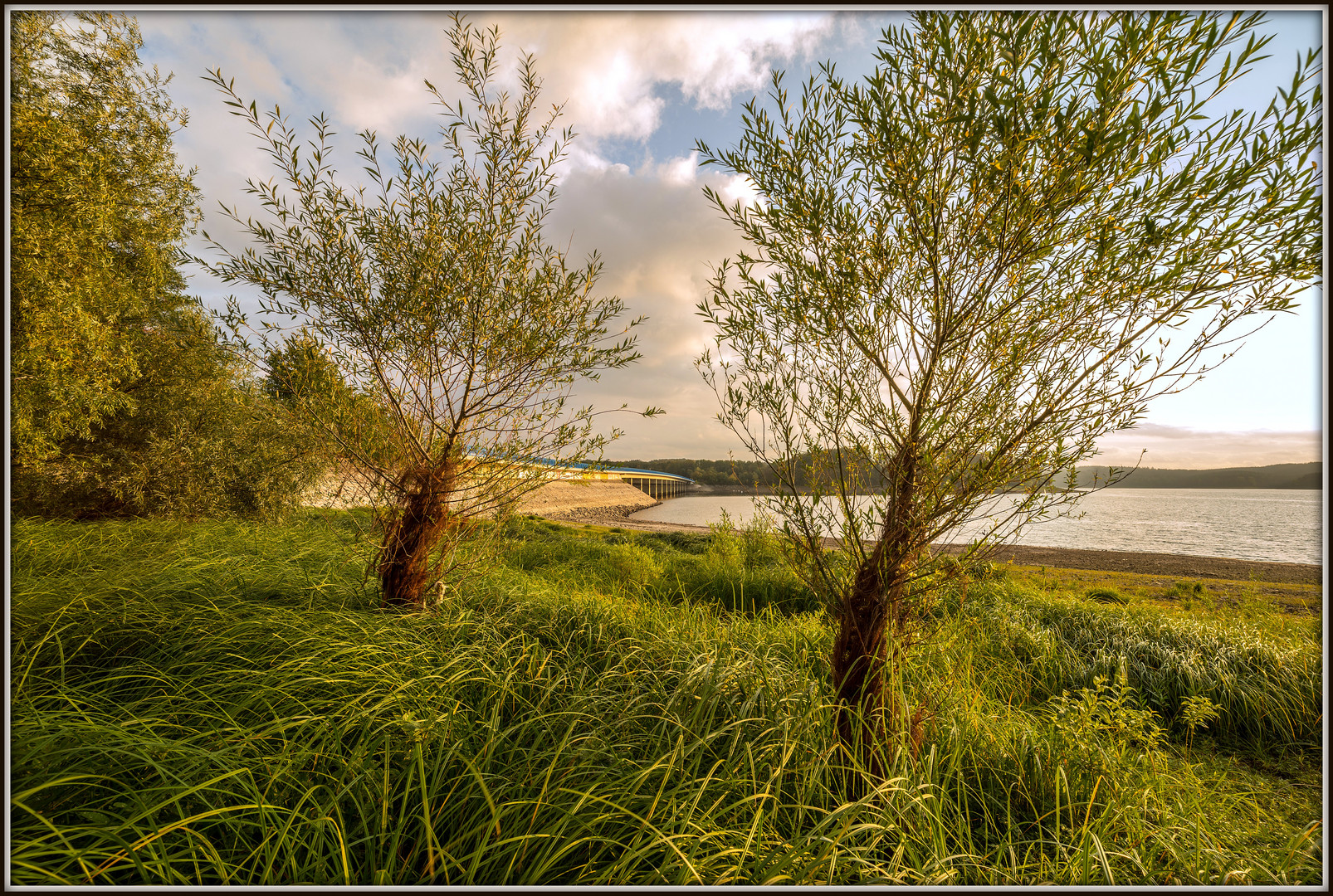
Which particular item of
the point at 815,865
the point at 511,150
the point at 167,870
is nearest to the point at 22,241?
the point at 511,150

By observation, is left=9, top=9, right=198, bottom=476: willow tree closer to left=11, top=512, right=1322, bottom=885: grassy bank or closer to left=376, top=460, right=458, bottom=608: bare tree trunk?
left=11, top=512, right=1322, bottom=885: grassy bank

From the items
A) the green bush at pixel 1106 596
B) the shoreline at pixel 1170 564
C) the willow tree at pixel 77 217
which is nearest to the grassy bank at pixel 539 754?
the willow tree at pixel 77 217

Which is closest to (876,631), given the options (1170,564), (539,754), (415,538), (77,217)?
(539,754)

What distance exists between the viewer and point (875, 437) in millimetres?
2902

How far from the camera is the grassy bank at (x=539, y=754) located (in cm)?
178

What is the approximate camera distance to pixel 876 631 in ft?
9.05

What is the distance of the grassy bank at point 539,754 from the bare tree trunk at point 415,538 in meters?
0.27

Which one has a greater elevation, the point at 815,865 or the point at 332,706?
the point at 332,706

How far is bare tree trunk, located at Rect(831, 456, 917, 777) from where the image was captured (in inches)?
105

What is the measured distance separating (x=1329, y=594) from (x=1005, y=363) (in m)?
1.76

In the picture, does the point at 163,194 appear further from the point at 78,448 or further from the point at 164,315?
the point at 78,448

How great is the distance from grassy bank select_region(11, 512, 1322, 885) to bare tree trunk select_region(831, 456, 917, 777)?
6.6 inches

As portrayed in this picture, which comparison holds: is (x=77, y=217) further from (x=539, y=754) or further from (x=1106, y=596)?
(x=1106, y=596)

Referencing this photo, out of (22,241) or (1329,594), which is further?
(22,241)
